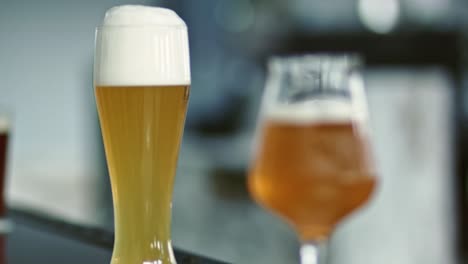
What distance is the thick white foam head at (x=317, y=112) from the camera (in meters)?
1.56

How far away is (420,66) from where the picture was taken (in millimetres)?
3639

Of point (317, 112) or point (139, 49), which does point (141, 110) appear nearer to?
point (139, 49)

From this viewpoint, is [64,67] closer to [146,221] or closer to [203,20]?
[203,20]

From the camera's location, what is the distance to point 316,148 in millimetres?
1568

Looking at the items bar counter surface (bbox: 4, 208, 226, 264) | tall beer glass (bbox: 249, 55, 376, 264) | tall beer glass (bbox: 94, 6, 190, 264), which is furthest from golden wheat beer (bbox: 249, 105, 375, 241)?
Result: tall beer glass (bbox: 94, 6, 190, 264)

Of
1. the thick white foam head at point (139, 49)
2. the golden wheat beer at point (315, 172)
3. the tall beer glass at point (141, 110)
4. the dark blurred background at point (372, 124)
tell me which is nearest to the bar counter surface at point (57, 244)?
the tall beer glass at point (141, 110)

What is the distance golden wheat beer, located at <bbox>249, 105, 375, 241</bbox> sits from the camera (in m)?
1.55

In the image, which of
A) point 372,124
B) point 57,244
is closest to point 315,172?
point 57,244

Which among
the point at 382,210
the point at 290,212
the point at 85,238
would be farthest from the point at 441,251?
the point at 85,238

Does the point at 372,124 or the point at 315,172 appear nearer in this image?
the point at 315,172

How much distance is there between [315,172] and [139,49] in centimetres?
69

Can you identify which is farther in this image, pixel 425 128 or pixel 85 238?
pixel 425 128

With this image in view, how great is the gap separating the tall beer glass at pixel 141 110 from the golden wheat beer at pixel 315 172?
618mm

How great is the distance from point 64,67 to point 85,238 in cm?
401
